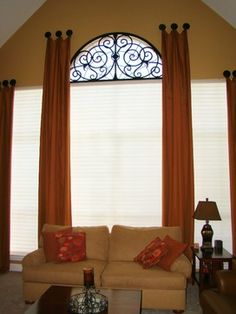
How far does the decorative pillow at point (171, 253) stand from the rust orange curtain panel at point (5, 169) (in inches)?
99.4

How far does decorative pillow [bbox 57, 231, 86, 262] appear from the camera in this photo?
3.60m

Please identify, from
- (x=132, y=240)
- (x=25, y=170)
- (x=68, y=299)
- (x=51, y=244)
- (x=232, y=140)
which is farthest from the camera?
(x=25, y=170)

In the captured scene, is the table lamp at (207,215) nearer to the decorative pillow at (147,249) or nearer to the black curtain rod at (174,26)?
the decorative pillow at (147,249)

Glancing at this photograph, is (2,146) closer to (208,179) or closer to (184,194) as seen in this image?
(184,194)

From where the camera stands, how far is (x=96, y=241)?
3.87 metres

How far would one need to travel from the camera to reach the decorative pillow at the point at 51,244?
366 centimetres

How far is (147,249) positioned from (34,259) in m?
1.33

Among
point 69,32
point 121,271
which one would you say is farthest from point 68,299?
point 69,32

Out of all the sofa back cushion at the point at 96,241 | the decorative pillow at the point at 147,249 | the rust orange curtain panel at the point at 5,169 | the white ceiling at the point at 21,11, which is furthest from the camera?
the rust orange curtain panel at the point at 5,169

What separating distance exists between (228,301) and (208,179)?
2220mm

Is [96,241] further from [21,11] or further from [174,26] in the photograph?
[21,11]

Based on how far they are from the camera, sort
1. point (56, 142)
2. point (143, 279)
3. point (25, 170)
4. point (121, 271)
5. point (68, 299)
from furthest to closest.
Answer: point (25, 170) → point (56, 142) → point (121, 271) → point (143, 279) → point (68, 299)

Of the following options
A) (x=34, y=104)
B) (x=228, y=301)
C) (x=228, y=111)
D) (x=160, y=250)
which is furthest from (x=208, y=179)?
(x=34, y=104)

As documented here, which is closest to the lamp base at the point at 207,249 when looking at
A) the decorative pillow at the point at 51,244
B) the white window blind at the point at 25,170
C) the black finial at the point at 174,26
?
the decorative pillow at the point at 51,244
